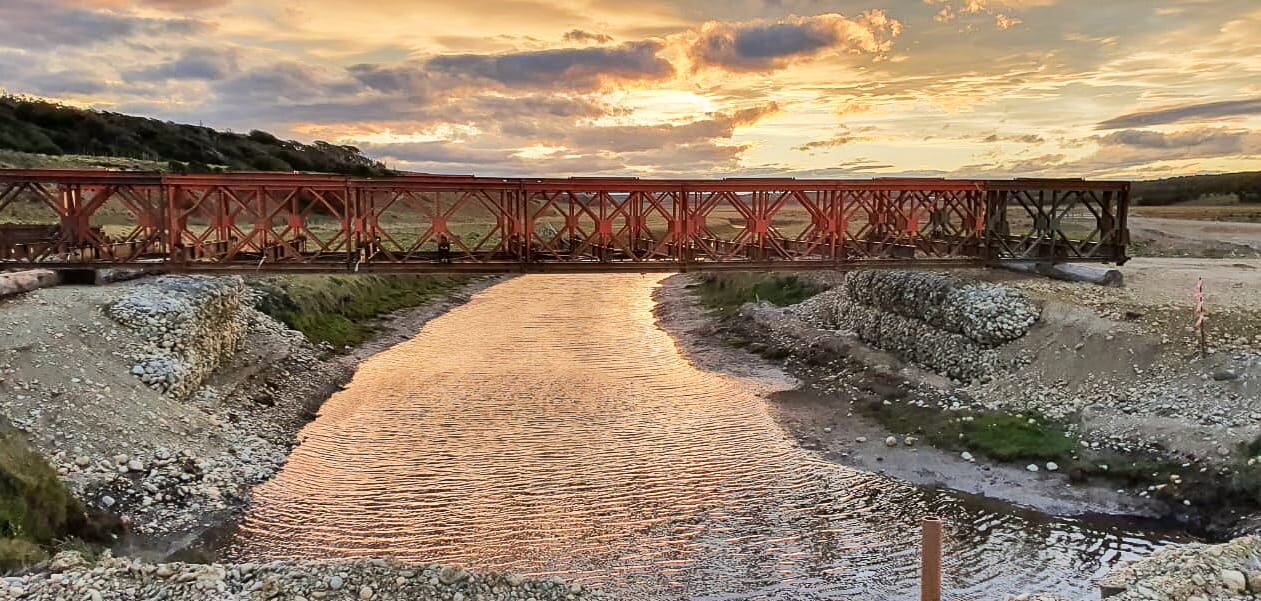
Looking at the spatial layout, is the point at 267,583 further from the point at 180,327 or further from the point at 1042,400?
the point at 1042,400

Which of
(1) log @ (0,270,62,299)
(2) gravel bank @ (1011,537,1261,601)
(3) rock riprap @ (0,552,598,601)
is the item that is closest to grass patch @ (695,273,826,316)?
(2) gravel bank @ (1011,537,1261,601)

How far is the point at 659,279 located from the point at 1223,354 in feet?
199

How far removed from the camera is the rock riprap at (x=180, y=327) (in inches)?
902

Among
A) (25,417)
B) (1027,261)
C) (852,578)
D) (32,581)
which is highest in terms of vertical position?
(1027,261)

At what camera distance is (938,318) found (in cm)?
3034

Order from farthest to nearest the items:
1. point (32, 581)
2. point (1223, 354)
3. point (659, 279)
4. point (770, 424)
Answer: point (659, 279) < point (770, 424) < point (1223, 354) < point (32, 581)

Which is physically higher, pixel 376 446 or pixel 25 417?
A: pixel 25 417


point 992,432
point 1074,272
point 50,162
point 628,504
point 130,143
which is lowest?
point 628,504

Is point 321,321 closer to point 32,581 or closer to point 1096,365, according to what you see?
point 32,581

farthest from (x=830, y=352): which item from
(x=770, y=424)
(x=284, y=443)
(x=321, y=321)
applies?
(x=321, y=321)

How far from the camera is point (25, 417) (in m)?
18.2

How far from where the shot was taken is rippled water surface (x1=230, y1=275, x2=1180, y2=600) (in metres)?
15.8

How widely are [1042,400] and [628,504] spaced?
559 inches

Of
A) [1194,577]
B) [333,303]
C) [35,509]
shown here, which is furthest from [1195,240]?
[35,509]
